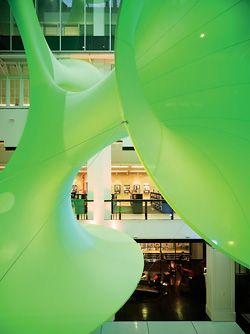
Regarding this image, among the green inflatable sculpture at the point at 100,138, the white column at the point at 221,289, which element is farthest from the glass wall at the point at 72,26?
the green inflatable sculpture at the point at 100,138

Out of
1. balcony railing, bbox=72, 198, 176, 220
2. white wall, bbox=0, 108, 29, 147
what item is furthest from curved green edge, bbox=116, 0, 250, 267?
white wall, bbox=0, 108, 29, 147

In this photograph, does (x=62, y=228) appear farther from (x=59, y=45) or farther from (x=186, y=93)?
(x=59, y=45)

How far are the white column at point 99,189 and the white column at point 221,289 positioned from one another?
11.7 feet

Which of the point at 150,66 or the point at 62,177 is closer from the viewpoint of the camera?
the point at 62,177

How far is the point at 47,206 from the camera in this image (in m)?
2.44

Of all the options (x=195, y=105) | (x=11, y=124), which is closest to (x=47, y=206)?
(x=195, y=105)

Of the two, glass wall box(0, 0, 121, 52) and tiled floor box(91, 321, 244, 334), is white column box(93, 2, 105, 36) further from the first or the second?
tiled floor box(91, 321, 244, 334)

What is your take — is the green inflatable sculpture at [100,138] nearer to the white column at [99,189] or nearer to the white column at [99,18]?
the white column at [99,189]

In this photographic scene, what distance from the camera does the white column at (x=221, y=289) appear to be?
866 cm

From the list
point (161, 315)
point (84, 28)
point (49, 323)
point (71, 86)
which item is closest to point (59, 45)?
point (84, 28)

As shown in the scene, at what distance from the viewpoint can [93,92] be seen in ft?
Result: 7.38

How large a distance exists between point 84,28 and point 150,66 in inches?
382

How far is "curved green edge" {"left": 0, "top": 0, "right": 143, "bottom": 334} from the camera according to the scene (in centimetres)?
217

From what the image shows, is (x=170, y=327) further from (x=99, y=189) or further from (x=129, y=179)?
(x=129, y=179)
